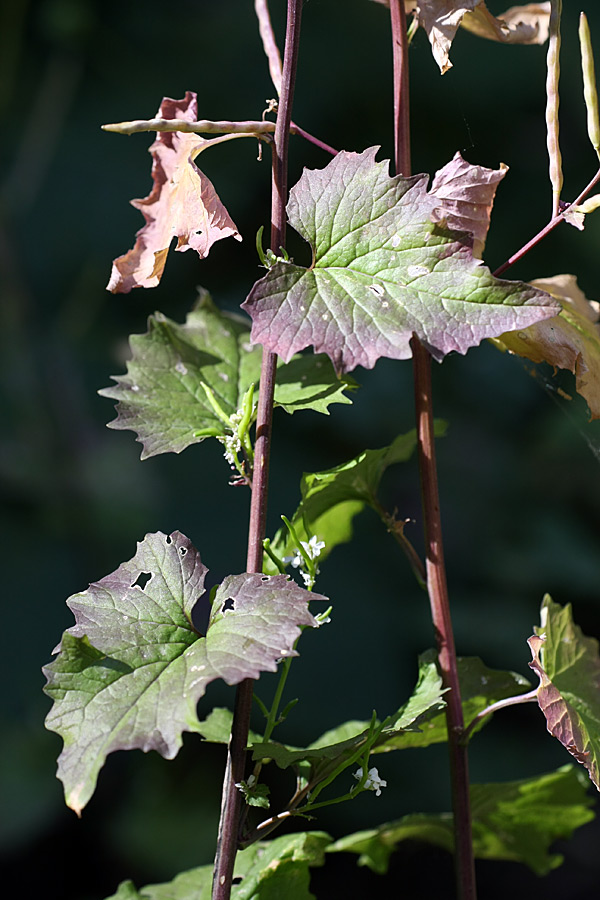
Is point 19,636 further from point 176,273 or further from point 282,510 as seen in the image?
point 176,273

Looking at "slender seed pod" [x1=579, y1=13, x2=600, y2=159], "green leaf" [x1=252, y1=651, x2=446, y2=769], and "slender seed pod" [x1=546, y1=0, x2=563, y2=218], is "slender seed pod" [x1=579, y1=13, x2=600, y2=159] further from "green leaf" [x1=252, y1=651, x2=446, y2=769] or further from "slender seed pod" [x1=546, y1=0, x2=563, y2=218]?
"green leaf" [x1=252, y1=651, x2=446, y2=769]

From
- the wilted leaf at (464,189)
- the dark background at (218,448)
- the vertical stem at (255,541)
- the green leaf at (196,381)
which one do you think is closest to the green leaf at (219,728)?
the vertical stem at (255,541)

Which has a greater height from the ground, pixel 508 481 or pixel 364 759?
pixel 364 759

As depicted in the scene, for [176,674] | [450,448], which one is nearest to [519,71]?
[450,448]

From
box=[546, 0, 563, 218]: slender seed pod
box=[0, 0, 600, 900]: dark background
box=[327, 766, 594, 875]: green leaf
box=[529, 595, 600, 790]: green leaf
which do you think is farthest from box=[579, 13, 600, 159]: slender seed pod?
box=[0, 0, 600, 900]: dark background

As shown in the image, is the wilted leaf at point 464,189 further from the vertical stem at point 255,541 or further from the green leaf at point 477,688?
the green leaf at point 477,688
